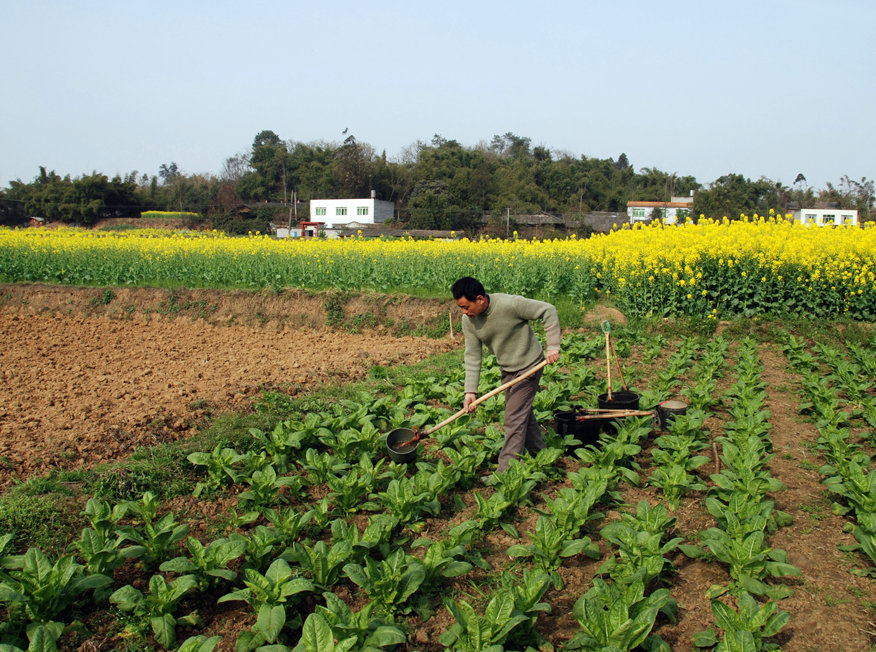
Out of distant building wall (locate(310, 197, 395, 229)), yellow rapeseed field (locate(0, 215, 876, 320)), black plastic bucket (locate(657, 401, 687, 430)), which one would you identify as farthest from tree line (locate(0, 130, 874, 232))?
black plastic bucket (locate(657, 401, 687, 430))

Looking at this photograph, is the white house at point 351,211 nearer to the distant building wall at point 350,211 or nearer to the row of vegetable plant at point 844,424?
the distant building wall at point 350,211

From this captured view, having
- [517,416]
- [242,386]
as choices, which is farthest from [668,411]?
[242,386]

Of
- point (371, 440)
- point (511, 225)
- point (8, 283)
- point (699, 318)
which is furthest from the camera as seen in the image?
point (511, 225)

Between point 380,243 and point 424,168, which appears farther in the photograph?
point 424,168

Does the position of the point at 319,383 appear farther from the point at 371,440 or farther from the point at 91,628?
the point at 91,628

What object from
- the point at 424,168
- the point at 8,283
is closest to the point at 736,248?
the point at 8,283

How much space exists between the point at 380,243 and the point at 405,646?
613 inches

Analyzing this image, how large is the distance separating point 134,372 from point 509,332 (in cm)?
664

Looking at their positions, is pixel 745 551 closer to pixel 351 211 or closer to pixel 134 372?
pixel 134 372

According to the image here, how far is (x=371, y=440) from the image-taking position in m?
5.97

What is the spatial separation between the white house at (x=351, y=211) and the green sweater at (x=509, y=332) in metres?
53.8

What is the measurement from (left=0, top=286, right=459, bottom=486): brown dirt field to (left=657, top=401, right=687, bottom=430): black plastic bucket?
4.43 metres

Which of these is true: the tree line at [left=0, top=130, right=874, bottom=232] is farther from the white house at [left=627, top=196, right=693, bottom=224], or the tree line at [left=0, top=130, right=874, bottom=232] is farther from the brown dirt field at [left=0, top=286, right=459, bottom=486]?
the brown dirt field at [left=0, top=286, right=459, bottom=486]

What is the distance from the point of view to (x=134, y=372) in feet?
31.0
